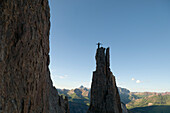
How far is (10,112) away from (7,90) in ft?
5.02

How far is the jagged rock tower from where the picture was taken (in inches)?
1503

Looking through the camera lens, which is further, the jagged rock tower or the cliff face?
the jagged rock tower

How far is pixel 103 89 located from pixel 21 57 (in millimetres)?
36031

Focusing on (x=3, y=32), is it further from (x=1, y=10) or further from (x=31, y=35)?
(x=31, y=35)

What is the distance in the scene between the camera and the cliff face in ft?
25.8

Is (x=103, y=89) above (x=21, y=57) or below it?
below

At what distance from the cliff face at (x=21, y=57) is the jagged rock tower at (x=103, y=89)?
30921mm

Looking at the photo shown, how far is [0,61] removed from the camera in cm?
744

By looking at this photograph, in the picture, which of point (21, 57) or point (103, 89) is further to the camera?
point (103, 89)

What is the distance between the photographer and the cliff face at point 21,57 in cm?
786

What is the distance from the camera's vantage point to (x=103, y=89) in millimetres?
40844

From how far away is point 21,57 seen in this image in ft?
29.5

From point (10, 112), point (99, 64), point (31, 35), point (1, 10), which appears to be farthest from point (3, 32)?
point (99, 64)

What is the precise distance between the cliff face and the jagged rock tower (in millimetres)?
30921
